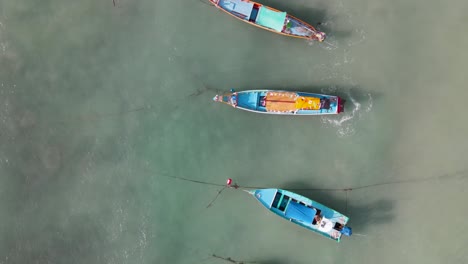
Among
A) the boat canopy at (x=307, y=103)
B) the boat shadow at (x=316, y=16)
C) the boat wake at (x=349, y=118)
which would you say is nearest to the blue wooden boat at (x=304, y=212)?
the boat wake at (x=349, y=118)

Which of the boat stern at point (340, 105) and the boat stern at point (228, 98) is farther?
the boat stern at point (228, 98)

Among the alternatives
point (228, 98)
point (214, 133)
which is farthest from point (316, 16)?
point (214, 133)

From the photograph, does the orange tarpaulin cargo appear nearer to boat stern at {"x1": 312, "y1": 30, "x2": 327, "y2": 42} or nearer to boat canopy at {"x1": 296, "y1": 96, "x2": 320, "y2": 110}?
boat canopy at {"x1": 296, "y1": 96, "x2": 320, "y2": 110}

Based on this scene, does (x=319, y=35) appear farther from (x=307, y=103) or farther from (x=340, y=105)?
(x=340, y=105)

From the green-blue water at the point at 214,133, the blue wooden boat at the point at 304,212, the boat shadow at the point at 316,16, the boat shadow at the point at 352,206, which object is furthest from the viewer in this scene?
the boat shadow at the point at 316,16

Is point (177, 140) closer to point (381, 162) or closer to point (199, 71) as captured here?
point (199, 71)

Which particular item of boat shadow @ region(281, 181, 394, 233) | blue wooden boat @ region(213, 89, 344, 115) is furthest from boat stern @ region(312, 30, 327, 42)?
boat shadow @ region(281, 181, 394, 233)

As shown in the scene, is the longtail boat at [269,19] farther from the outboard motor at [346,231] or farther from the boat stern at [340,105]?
the outboard motor at [346,231]
